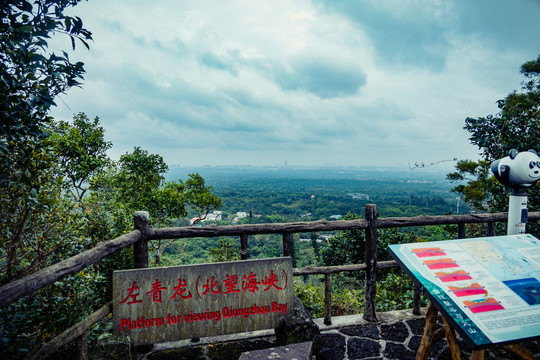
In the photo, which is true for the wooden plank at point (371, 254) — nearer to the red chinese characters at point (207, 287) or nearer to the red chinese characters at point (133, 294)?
the red chinese characters at point (207, 287)

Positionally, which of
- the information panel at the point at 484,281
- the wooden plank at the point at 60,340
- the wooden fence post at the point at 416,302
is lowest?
the wooden fence post at the point at 416,302

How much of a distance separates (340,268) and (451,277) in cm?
111

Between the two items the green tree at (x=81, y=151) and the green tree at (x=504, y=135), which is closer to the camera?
the green tree at (x=504, y=135)

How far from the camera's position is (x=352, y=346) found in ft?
8.48

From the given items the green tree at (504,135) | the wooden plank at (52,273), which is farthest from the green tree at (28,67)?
the green tree at (504,135)

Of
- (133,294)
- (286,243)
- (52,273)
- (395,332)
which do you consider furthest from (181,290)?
(395,332)

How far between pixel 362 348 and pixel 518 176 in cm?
190

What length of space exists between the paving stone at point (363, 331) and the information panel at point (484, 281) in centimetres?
110

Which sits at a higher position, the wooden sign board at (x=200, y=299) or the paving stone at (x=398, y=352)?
the wooden sign board at (x=200, y=299)

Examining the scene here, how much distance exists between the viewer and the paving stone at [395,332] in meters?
2.71

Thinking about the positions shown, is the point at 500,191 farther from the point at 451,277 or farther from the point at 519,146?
the point at 451,277

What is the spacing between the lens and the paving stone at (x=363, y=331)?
2.75 meters

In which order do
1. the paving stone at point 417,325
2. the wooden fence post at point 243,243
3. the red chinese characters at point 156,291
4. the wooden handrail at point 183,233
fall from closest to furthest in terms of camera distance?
the wooden handrail at point 183,233 → the red chinese characters at point 156,291 → the wooden fence post at point 243,243 → the paving stone at point 417,325

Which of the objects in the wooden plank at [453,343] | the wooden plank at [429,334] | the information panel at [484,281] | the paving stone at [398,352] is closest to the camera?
the information panel at [484,281]
